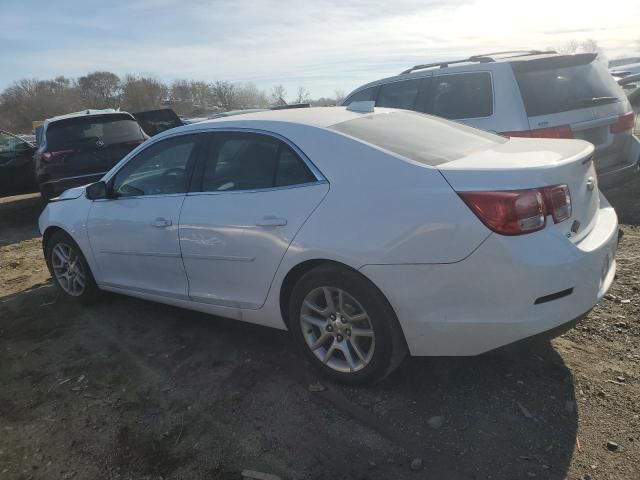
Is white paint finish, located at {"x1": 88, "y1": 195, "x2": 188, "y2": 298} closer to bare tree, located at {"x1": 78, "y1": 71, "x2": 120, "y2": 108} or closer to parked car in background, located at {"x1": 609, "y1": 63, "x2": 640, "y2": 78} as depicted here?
parked car in background, located at {"x1": 609, "y1": 63, "x2": 640, "y2": 78}

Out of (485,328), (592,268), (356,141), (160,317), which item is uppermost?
(356,141)

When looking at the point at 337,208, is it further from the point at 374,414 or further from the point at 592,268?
the point at 592,268

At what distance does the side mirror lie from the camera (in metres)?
4.26

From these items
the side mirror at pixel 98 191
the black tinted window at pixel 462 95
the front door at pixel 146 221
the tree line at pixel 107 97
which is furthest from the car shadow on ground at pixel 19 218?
the tree line at pixel 107 97

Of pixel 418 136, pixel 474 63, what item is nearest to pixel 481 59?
pixel 474 63

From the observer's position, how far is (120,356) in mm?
3779

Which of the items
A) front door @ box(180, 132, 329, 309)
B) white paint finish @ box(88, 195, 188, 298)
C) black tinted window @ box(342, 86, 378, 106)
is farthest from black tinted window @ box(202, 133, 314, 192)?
black tinted window @ box(342, 86, 378, 106)

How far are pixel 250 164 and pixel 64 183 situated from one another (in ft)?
20.6

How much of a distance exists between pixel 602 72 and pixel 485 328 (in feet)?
12.7

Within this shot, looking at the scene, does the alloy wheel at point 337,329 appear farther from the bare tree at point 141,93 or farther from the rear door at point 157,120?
the bare tree at point 141,93

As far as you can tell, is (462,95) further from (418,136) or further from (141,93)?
(141,93)

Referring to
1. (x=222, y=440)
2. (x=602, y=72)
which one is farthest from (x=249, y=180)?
(x=602, y=72)

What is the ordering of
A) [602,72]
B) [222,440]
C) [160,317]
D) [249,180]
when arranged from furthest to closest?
[602,72] < [160,317] < [249,180] < [222,440]

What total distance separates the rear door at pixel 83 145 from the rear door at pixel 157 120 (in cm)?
706
